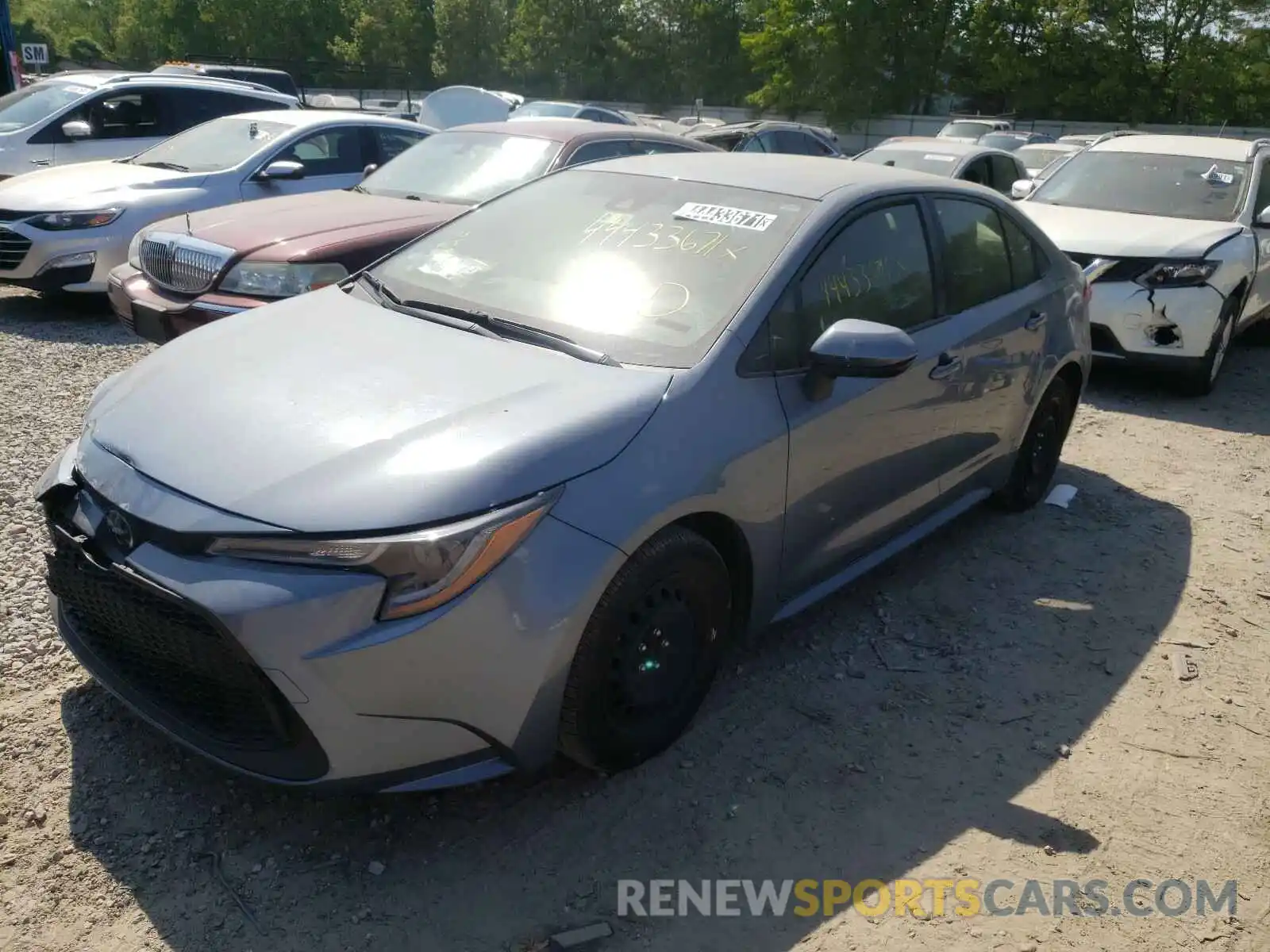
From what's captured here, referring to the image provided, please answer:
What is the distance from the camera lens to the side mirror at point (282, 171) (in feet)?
25.7

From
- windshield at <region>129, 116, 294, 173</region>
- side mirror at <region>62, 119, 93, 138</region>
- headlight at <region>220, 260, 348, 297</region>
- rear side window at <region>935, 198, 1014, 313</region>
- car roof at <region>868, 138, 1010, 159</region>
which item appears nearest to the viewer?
rear side window at <region>935, 198, 1014, 313</region>

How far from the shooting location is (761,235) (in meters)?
3.43

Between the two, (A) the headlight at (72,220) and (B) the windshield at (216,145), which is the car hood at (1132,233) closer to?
(B) the windshield at (216,145)

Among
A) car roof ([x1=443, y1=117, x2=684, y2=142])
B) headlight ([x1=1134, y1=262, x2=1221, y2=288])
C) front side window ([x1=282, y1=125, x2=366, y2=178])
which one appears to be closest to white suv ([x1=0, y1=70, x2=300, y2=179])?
front side window ([x1=282, y1=125, x2=366, y2=178])

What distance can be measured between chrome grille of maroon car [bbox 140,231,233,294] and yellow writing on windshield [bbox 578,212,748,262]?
298 cm

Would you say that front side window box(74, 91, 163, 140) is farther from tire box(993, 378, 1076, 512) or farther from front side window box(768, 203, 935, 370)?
tire box(993, 378, 1076, 512)

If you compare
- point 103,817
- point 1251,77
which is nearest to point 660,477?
point 103,817

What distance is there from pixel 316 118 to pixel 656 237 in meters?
5.92

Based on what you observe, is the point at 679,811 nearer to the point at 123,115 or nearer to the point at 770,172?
the point at 770,172

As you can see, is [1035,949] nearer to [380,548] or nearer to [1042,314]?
[380,548]

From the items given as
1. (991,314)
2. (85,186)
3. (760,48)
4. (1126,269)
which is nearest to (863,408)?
(991,314)

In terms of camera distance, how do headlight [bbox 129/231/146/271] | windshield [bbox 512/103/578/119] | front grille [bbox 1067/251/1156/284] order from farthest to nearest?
windshield [bbox 512/103/578/119], front grille [bbox 1067/251/1156/284], headlight [bbox 129/231/146/271]

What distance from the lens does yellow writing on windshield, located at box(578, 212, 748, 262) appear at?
342 cm

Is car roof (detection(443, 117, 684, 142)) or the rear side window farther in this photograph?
car roof (detection(443, 117, 684, 142))
